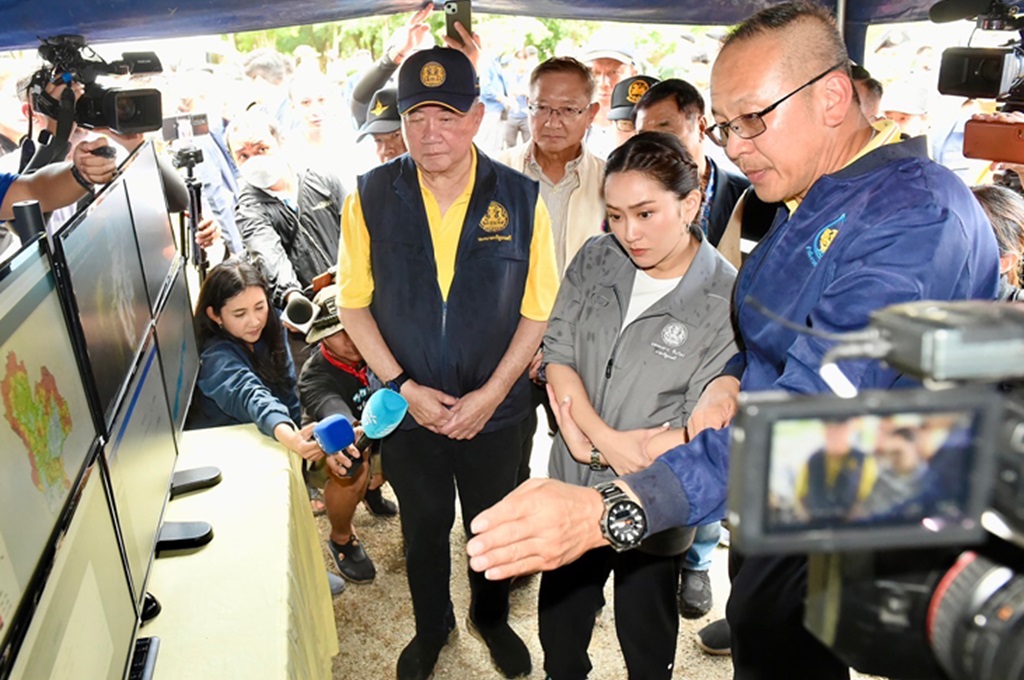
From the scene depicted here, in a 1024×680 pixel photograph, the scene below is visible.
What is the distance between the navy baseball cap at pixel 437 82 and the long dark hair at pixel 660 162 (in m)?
0.58

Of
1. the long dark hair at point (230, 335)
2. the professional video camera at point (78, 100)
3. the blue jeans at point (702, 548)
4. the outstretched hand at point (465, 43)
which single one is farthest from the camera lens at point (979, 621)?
the outstretched hand at point (465, 43)

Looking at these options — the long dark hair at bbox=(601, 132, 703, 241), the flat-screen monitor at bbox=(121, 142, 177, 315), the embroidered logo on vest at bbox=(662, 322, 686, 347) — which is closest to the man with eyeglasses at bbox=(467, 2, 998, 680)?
the embroidered logo on vest at bbox=(662, 322, 686, 347)

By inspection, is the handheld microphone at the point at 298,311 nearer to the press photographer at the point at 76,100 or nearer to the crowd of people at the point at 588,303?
the crowd of people at the point at 588,303

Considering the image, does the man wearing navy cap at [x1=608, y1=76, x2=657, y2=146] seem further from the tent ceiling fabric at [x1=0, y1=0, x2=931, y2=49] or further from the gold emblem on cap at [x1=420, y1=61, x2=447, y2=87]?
the gold emblem on cap at [x1=420, y1=61, x2=447, y2=87]

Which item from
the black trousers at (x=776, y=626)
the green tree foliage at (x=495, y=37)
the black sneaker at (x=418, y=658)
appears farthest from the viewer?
the green tree foliage at (x=495, y=37)

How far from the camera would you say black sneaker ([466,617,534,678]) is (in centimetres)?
267

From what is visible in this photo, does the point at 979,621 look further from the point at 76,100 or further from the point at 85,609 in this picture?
the point at 76,100

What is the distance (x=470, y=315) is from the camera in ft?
7.91

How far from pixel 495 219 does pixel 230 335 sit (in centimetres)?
109

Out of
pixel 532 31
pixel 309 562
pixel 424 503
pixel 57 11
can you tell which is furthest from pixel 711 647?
pixel 532 31

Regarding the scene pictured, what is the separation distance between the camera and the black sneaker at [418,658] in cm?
262

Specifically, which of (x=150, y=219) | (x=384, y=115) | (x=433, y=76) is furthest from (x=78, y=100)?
(x=433, y=76)

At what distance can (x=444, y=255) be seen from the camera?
8.02 ft

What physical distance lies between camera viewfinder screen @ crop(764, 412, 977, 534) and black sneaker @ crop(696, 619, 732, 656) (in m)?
2.37
